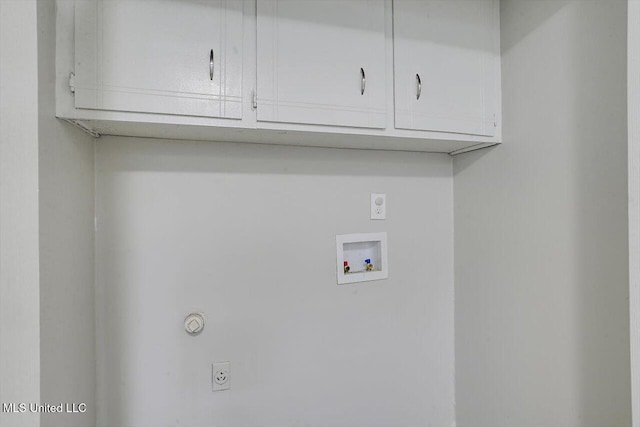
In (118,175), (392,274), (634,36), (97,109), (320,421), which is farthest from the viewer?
(392,274)

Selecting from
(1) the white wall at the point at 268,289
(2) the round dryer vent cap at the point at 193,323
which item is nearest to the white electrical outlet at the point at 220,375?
(1) the white wall at the point at 268,289

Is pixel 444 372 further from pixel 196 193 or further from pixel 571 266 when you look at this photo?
pixel 196 193

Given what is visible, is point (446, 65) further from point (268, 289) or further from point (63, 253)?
point (63, 253)

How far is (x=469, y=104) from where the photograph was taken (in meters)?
1.30

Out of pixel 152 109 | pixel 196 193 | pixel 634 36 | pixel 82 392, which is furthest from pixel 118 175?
pixel 634 36

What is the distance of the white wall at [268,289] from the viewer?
1.23 meters

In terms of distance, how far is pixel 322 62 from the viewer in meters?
1.11

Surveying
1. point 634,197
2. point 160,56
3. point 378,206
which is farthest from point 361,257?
point 160,56

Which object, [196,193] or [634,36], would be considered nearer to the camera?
[634,36]

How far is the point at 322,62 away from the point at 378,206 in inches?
28.6

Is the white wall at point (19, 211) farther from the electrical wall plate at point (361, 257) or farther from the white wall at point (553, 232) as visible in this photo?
the white wall at point (553, 232)

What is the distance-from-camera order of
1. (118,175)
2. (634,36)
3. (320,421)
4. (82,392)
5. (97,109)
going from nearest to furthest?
1. (634,36)
2. (97,109)
3. (82,392)
4. (118,175)
5. (320,421)

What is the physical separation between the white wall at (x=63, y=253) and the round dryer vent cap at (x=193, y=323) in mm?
329

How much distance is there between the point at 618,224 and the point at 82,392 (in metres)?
1.81
